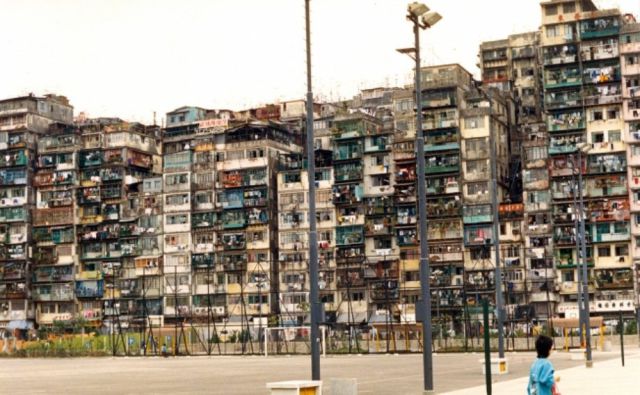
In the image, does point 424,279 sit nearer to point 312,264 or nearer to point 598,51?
point 312,264

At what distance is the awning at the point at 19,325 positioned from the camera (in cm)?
15325

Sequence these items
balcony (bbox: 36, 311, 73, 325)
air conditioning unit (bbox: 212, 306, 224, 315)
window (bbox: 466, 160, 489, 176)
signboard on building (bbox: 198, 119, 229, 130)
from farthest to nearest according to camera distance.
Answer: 1. signboard on building (bbox: 198, 119, 229, 130)
2. balcony (bbox: 36, 311, 73, 325)
3. air conditioning unit (bbox: 212, 306, 224, 315)
4. window (bbox: 466, 160, 489, 176)

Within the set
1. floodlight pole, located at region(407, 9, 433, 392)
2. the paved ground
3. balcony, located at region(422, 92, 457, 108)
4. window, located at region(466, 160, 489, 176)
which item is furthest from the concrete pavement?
balcony, located at region(422, 92, 457, 108)

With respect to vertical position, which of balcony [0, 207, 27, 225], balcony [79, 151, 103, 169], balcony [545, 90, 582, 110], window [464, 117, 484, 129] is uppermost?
balcony [545, 90, 582, 110]

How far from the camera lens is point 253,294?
468ft

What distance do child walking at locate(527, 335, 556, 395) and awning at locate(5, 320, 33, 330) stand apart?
143139mm

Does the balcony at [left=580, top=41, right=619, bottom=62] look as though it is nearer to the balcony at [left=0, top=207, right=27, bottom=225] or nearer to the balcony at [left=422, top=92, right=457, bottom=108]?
the balcony at [left=422, top=92, right=457, bottom=108]

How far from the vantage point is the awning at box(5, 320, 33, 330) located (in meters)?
153

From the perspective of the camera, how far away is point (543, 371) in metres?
17.3

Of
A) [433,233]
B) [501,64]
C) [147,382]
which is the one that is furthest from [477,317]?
[147,382]

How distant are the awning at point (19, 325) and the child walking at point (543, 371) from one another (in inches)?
5635

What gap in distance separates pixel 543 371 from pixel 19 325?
144m

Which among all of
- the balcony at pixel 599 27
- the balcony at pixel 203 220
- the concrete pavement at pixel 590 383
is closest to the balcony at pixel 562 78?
the balcony at pixel 599 27

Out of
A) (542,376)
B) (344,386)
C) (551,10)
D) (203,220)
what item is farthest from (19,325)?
(542,376)
